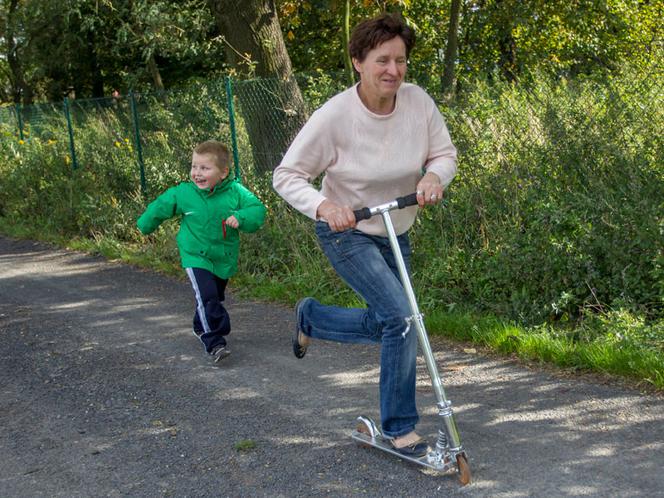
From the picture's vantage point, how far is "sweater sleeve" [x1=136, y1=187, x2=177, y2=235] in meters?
6.12

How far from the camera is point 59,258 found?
37.2ft

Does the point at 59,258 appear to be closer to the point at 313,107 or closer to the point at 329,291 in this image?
the point at 313,107

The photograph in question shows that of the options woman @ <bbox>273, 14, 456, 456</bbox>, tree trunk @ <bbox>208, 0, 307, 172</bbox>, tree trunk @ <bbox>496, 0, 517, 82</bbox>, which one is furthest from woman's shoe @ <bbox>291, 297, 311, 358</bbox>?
tree trunk @ <bbox>496, 0, 517, 82</bbox>

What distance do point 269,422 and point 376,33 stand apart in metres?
2.25

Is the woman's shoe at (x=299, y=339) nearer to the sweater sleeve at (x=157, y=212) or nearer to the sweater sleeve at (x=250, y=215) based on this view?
the sweater sleeve at (x=250, y=215)

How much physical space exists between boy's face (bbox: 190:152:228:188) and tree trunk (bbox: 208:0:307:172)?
3.85 m

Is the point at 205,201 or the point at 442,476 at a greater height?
the point at 205,201

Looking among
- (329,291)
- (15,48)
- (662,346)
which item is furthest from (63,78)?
(662,346)

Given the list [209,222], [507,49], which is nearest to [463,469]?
[209,222]

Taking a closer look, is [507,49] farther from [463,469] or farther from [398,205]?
[463,469]

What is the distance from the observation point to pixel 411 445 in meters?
4.12

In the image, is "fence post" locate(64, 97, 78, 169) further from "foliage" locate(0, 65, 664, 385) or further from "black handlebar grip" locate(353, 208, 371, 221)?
"black handlebar grip" locate(353, 208, 371, 221)

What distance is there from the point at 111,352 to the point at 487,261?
9.79 feet

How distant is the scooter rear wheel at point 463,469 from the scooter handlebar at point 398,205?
1146 mm
